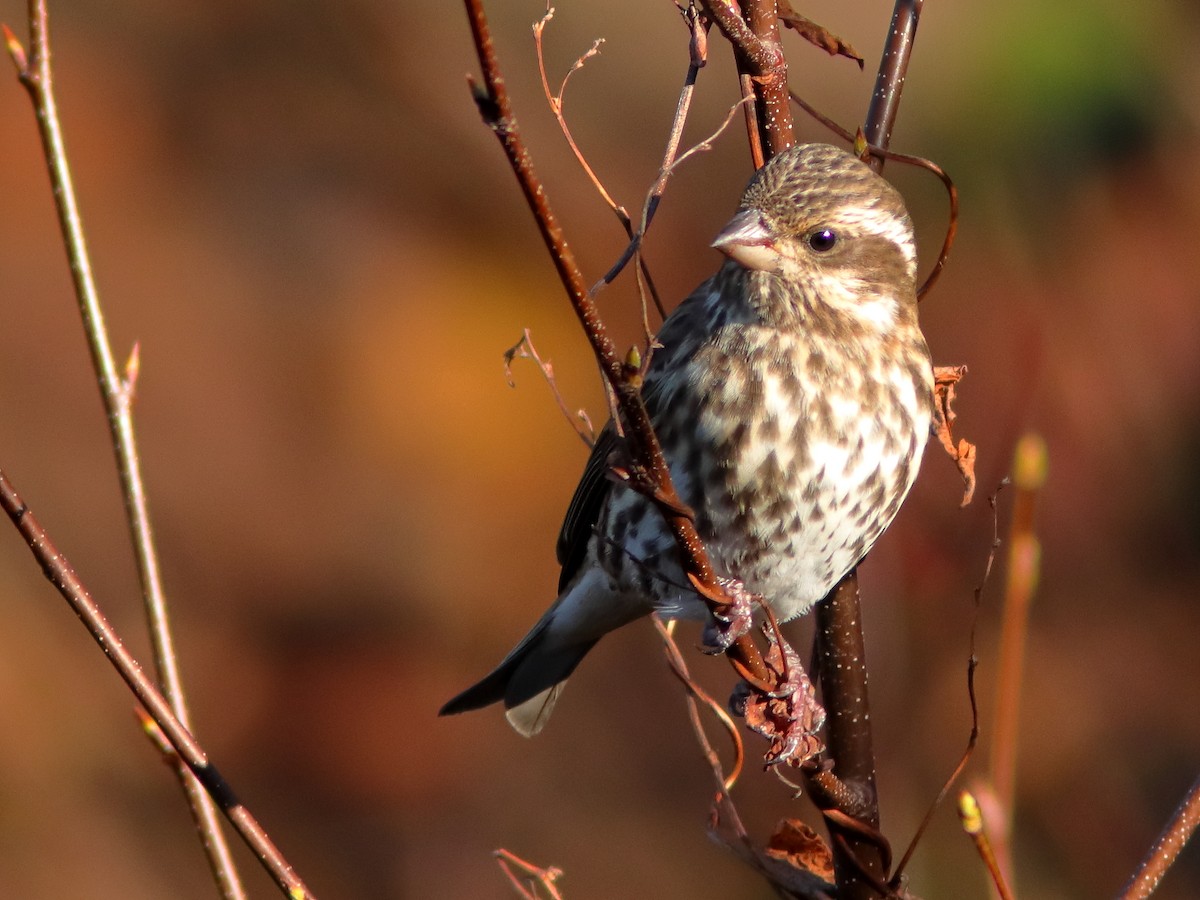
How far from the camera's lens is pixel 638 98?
29.4 ft

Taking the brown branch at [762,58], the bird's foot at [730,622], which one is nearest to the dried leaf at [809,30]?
the brown branch at [762,58]

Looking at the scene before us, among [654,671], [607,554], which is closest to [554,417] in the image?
[654,671]

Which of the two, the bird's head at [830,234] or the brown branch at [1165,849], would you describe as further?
the bird's head at [830,234]

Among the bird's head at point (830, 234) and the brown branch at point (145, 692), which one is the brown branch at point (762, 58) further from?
the brown branch at point (145, 692)

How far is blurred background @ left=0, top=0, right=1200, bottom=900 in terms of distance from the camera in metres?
8.00

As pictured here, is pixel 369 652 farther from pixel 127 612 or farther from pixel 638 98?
pixel 638 98

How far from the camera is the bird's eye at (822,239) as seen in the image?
360 cm

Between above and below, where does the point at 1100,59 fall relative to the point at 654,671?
above

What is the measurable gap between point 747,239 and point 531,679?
168cm

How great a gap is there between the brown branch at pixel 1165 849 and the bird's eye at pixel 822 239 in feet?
4.53

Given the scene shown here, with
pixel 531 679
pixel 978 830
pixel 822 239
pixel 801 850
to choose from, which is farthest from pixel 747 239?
pixel 531 679

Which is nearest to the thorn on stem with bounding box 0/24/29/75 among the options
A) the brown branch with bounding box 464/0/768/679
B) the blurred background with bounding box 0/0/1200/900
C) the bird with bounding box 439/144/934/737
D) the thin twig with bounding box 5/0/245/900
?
the thin twig with bounding box 5/0/245/900

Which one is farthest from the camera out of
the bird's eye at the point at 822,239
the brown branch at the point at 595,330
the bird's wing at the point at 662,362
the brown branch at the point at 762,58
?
the bird's wing at the point at 662,362

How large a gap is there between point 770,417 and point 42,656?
5.62m
